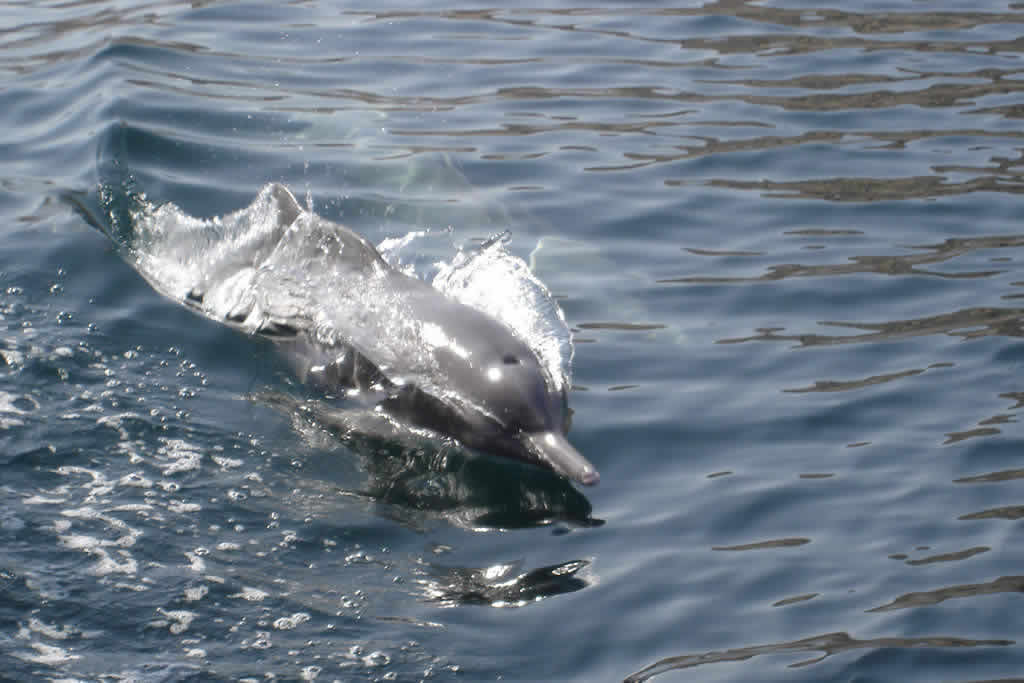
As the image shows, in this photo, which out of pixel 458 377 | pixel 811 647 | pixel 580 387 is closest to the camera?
pixel 811 647

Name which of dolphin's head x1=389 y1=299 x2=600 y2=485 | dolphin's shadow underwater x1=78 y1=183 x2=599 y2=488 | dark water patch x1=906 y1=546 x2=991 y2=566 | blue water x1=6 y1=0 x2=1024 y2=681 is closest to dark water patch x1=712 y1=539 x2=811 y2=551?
blue water x1=6 y1=0 x2=1024 y2=681

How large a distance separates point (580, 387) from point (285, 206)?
228 centimetres

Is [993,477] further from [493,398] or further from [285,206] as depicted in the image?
[285,206]

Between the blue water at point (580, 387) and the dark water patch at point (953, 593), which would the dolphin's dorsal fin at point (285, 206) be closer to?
the blue water at point (580, 387)

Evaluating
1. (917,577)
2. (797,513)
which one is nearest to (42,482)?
(797,513)

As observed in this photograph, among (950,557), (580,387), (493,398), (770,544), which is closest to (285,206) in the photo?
(580,387)

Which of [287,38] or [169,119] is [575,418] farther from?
[287,38]

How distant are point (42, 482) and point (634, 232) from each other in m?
4.74

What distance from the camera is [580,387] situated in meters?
7.12

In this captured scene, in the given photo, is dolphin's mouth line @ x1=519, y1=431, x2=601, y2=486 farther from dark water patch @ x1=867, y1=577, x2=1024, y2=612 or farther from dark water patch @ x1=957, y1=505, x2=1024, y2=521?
dark water patch @ x1=957, y1=505, x2=1024, y2=521

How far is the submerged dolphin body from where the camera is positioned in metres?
6.36

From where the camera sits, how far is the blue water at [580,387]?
5.01 metres

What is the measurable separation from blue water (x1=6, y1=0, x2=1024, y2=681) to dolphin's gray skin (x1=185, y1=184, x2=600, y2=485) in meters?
0.17

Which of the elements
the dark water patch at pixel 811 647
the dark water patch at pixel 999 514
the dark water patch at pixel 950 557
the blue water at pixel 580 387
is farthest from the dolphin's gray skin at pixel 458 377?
the dark water patch at pixel 999 514
